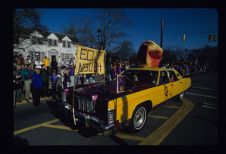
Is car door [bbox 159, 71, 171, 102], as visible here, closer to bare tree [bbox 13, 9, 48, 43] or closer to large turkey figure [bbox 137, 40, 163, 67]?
large turkey figure [bbox 137, 40, 163, 67]

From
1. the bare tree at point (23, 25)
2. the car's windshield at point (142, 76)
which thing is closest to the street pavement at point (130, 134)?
the car's windshield at point (142, 76)

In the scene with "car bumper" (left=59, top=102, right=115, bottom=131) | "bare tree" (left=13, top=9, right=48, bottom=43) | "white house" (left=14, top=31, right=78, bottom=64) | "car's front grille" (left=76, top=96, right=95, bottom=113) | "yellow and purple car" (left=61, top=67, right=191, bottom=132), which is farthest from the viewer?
"white house" (left=14, top=31, right=78, bottom=64)

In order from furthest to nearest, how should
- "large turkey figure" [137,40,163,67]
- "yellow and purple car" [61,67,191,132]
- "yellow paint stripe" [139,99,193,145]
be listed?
1. "large turkey figure" [137,40,163,67]
2. "yellow paint stripe" [139,99,193,145]
3. "yellow and purple car" [61,67,191,132]

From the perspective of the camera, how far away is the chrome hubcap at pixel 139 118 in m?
5.68

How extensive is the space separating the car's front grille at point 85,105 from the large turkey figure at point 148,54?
22.8ft

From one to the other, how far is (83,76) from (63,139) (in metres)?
10.0

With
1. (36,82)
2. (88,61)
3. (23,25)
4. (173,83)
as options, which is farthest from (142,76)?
(23,25)

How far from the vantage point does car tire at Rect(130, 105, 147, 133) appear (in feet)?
18.0

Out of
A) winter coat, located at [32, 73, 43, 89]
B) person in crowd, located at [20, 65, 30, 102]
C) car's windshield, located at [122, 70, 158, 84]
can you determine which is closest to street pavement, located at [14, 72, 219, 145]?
winter coat, located at [32, 73, 43, 89]

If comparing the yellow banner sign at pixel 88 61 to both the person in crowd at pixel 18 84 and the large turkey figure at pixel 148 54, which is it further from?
the large turkey figure at pixel 148 54

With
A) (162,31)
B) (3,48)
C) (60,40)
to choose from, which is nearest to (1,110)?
(3,48)

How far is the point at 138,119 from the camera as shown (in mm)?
5832

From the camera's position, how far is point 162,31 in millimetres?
25844

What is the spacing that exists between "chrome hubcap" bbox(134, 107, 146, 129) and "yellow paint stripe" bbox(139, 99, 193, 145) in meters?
0.45
